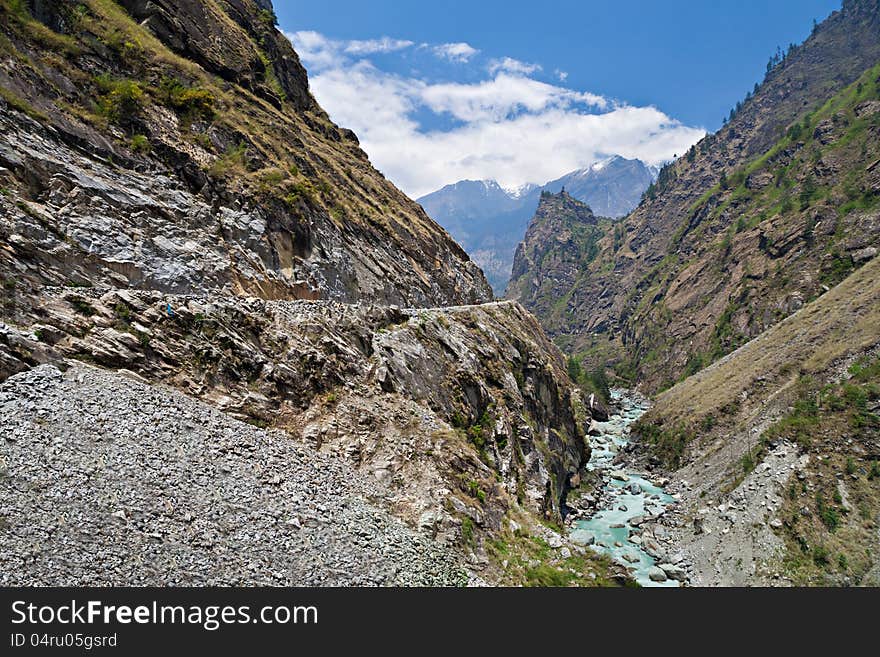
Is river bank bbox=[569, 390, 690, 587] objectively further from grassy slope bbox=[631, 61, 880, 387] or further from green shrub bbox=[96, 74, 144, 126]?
grassy slope bbox=[631, 61, 880, 387]

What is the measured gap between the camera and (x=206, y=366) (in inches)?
758

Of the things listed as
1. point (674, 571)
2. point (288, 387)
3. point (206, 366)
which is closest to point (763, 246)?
point (674, 571)

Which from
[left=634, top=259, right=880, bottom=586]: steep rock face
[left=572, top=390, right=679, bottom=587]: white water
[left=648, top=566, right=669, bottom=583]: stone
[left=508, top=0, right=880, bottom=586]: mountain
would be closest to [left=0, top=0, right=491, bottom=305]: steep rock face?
[left=572, top=390, right=679, bottom=587]: white water

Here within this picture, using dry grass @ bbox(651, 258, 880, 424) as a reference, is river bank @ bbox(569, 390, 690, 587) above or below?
below

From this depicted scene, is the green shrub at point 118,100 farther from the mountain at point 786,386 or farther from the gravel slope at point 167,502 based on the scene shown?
A: the mountain at point 786,386

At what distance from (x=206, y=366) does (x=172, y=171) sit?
16.1 metres

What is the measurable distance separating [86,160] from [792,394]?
63299 millimetres

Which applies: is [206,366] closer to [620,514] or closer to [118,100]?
[118,100]

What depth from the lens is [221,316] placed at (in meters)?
21.1

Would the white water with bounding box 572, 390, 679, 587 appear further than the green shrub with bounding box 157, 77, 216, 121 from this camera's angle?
Yes

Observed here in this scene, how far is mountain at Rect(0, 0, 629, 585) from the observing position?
13398 millimetres

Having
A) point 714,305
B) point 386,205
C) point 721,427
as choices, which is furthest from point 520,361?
point 714,305

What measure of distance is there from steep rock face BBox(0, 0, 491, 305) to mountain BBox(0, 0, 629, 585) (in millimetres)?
145

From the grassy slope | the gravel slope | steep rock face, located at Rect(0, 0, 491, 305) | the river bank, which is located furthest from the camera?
the grassy slope
